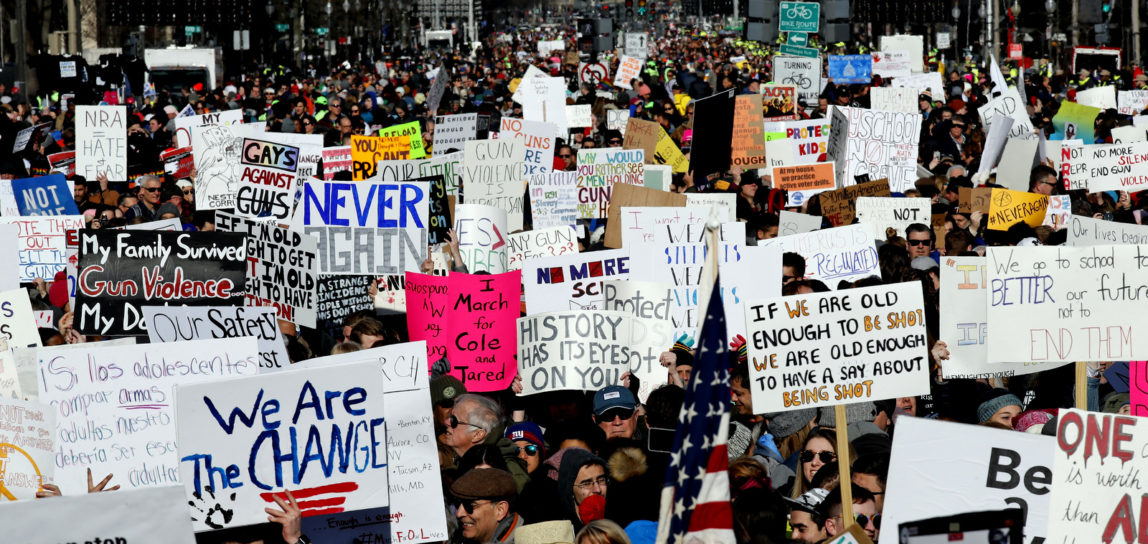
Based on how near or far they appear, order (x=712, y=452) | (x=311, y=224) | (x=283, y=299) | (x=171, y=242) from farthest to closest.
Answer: (x=311, y=224) < (x=283, y=299) < (x=171, y=242) < (x=712, y=452)

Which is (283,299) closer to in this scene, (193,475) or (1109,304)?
(193,475)

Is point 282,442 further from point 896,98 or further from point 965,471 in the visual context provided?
point 896,98

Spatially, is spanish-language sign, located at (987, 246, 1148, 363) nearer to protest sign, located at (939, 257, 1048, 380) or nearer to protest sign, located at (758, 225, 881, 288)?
protest sign, located at (939, 257, 1048, 380)

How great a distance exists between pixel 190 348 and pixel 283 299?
335 centimetres

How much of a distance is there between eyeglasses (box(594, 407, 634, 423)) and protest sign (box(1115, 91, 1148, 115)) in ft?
56.9

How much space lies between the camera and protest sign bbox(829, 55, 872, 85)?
29.4 metres

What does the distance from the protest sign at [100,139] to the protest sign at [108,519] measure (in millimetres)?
13149

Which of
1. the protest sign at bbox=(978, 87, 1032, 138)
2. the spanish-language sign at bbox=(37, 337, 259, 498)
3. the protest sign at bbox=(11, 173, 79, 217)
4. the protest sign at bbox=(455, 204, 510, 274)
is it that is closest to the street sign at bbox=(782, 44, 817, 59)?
the protest sign at bbox=(978, 87, 1032, 138)

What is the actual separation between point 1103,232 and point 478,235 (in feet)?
14.3

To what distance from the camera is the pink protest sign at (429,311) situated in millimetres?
9227

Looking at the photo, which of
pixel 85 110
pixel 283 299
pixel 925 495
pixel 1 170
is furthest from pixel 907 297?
pixel 1 170

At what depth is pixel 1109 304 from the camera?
23.2 ft

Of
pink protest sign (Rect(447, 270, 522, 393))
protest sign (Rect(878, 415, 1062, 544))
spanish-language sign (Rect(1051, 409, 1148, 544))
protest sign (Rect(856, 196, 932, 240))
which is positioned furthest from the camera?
protest sign (Rect(856, 196, 932, 240))

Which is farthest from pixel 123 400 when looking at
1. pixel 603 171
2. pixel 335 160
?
pixel 335 160
